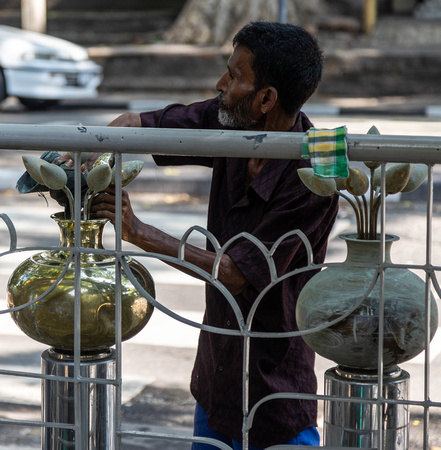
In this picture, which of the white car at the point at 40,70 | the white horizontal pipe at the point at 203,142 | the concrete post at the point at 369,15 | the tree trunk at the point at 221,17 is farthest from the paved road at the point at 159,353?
the concrete post at the point at 369,15

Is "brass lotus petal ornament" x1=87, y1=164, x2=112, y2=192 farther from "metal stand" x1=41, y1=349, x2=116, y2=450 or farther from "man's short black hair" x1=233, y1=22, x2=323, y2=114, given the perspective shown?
"man's short black hair" x1=233, y1=22, x2=323, y2=114

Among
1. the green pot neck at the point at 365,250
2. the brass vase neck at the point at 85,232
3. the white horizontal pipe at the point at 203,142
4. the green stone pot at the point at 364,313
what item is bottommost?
the green stone pot at the point at 364,313

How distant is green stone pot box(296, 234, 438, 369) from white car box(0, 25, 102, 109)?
10.3m

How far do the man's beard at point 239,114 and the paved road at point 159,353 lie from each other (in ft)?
5.18

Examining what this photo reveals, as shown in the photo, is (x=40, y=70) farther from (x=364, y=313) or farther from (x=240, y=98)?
(x=364, y=313)

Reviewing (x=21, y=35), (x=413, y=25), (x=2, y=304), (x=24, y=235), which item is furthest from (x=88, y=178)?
(x=413, y=25)

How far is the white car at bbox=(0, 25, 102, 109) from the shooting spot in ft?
37.4

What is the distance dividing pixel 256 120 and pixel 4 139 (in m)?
0.70

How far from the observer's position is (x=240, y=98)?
6.98 ft

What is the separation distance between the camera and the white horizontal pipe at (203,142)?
5.00 feet

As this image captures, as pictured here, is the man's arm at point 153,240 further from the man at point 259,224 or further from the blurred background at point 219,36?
the blurred background at point 219,36

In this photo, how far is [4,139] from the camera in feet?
5.48

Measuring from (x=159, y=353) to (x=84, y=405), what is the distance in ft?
7.89

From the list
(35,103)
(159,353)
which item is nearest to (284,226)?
(159,353)
